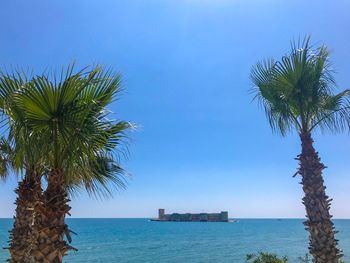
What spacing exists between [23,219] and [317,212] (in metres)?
7.06

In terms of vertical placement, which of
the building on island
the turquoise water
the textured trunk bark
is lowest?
the turquoise water

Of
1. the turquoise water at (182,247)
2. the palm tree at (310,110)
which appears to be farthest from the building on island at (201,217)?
the palm tree at (310,110)

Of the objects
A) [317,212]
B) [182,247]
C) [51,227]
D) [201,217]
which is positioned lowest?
[182,247]

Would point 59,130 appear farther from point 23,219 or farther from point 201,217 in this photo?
point 201,217

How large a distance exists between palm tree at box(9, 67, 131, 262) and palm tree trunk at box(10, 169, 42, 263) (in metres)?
3.10

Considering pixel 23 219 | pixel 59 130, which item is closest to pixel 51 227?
pixel 59 130

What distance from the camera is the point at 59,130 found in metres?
5.86

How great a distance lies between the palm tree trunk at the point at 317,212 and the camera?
27.4 ft

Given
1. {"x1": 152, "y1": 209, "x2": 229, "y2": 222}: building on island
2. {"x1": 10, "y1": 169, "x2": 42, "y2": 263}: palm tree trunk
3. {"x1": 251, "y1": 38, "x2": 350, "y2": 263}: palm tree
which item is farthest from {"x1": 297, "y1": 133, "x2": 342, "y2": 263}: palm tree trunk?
{"x1": 152, "y1": 209, "x2": 229, "y2": 222}: building on island

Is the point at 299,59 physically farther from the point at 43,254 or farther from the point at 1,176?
the point at 1,176

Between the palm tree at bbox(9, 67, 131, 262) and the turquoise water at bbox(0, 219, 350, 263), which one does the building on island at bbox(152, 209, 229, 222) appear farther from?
the palm tree at bbox(9, 67, 131, 262)

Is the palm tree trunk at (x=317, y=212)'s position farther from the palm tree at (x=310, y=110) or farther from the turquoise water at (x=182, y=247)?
the turquoise water at (x=182, y=247)

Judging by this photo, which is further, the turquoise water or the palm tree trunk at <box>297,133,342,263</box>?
the turquoise water

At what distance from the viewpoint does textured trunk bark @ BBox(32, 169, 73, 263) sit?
5844 millimetres
